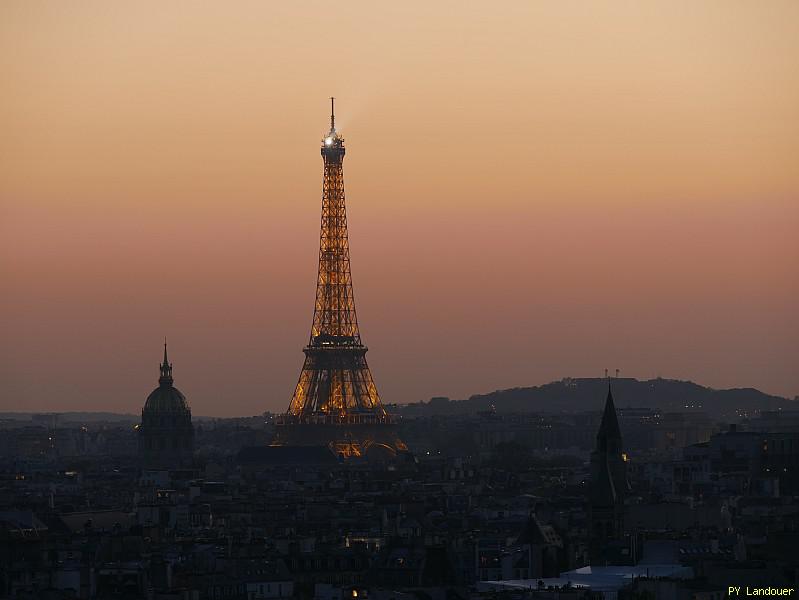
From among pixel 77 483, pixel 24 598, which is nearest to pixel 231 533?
pixel 24 598

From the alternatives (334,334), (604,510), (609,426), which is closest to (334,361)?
(334,334)

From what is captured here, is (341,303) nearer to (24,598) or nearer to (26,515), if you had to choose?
(26,515)

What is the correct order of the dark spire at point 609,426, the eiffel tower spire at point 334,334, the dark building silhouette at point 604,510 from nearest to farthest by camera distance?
the dark building silhouette at point 604,510
the dark spire at point 609,426
the eiffel tower spire at point 334,334

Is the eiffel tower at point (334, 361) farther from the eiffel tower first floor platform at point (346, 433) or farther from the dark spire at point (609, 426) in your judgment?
the dark spire at point (609, 426)

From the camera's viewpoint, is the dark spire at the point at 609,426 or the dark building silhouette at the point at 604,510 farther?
the dark spire at the point at 609,426

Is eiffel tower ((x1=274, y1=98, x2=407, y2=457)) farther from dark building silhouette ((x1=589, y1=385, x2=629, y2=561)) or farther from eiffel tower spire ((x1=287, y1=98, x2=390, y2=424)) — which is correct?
dark building silhouette ((x1=589, y1=385, x2=629, y2=561))

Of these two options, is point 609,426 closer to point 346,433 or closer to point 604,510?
point 604,510

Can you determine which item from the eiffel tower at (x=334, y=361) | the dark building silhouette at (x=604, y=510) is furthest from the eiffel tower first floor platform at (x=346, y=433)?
the dark building silhouette at (x=604, y=510)
